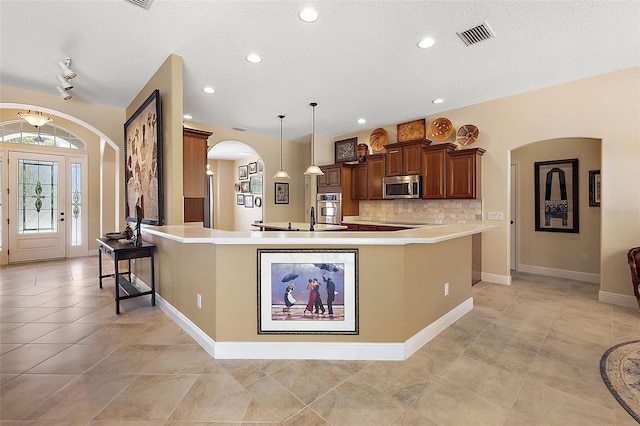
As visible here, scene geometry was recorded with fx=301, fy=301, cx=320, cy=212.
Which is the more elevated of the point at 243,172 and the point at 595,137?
the point at 243,172

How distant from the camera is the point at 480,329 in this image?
293cm

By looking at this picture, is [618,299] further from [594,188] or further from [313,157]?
[313,157]

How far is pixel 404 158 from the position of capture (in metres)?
5.37

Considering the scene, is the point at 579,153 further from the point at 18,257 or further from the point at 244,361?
the point at 18,257

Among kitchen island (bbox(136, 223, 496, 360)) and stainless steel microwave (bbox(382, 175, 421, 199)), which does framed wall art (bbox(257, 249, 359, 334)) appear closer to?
kitchen island (bbox(136, 223, 496, 360))

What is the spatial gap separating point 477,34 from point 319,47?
58.8 inches

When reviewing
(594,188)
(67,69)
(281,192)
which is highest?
(67,69)

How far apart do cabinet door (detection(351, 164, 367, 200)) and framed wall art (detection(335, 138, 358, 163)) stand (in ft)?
1.40

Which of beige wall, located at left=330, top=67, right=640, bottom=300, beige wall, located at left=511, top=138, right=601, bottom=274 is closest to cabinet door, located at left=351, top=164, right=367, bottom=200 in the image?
beige wall, located at left=330, top=67, right=640, bottom=300

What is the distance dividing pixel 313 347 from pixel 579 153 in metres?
5.31

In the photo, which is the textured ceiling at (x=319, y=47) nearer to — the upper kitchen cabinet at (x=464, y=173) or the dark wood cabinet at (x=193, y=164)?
the dark wood cabinet at (x=193, y=164)

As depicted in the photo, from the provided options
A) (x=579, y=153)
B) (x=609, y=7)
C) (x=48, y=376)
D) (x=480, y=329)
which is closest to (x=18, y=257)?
(x=48, y=376)

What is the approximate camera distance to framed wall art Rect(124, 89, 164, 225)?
3.48 meters

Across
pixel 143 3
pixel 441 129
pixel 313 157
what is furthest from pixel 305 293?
pixel 313 157
